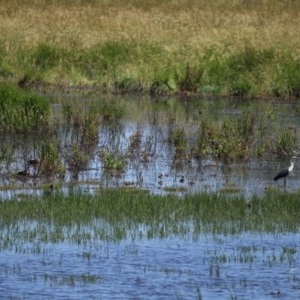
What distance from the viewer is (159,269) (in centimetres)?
1241

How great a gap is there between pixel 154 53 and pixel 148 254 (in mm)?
17139

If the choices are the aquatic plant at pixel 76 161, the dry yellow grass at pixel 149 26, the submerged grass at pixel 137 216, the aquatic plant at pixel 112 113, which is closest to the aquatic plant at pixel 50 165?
the aquatic plant at pixel 76 161

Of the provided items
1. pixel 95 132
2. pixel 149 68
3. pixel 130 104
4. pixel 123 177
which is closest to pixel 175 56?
pixel 149 68

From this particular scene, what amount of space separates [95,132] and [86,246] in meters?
7.13

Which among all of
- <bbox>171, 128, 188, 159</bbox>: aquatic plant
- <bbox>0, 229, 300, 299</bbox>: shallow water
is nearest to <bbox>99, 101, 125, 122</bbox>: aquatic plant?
<bbox>171, 128, 188, 159</bbox>: aquatic plant

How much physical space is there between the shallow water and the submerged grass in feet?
0.83

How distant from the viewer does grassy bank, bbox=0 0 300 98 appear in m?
28.3

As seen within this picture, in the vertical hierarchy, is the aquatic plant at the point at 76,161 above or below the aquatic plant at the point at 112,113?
above

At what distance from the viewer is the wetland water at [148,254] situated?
11664mm

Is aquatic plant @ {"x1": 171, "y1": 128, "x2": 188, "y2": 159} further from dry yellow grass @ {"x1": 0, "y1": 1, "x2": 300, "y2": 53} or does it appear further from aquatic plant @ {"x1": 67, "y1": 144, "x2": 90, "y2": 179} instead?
dry yellow grass @ {"x1": 0, "y1": 1, "x2": 300, "y2": 53}

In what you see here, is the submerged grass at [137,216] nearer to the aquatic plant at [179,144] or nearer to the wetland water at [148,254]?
the wetland water at [148,254]

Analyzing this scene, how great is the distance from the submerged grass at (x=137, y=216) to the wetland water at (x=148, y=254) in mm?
44

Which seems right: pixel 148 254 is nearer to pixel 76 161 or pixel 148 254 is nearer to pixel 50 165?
pixel 50 165

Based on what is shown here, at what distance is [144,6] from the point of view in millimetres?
39000
